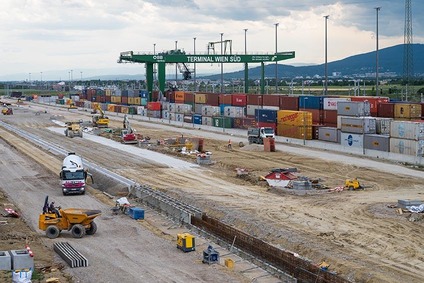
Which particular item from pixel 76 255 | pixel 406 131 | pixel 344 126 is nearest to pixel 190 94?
pixel 344 126

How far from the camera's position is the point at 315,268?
22984 mm

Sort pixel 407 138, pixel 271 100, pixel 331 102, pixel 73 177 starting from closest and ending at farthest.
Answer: pixel 73 177
pixel 407 138
pixel 331 102
pixel 271 100

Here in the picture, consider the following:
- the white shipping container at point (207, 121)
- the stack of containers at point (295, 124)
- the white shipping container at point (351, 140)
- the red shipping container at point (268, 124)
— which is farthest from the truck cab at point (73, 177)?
the white shipping container at point (207, 121)

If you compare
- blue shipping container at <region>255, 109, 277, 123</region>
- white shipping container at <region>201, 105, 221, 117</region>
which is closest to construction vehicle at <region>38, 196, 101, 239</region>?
blue shipping container at <region>255, 109, 277, 123</region>

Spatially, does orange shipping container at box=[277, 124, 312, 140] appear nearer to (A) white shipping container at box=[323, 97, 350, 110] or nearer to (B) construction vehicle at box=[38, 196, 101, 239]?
(A) white shipping container at box=[323, 97, 350, 110]

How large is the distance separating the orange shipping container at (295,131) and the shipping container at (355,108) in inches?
209

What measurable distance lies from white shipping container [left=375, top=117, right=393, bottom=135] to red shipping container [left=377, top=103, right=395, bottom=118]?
4.14 meters

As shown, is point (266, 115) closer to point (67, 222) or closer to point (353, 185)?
point (353, 185)

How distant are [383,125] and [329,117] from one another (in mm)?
11588

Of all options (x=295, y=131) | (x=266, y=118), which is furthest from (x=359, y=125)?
(x=266, y=118)

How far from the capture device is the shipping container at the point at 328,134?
61.4 m

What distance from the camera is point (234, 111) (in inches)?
3231

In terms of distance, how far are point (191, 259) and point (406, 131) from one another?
102ft

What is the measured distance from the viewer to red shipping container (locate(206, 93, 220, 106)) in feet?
295
